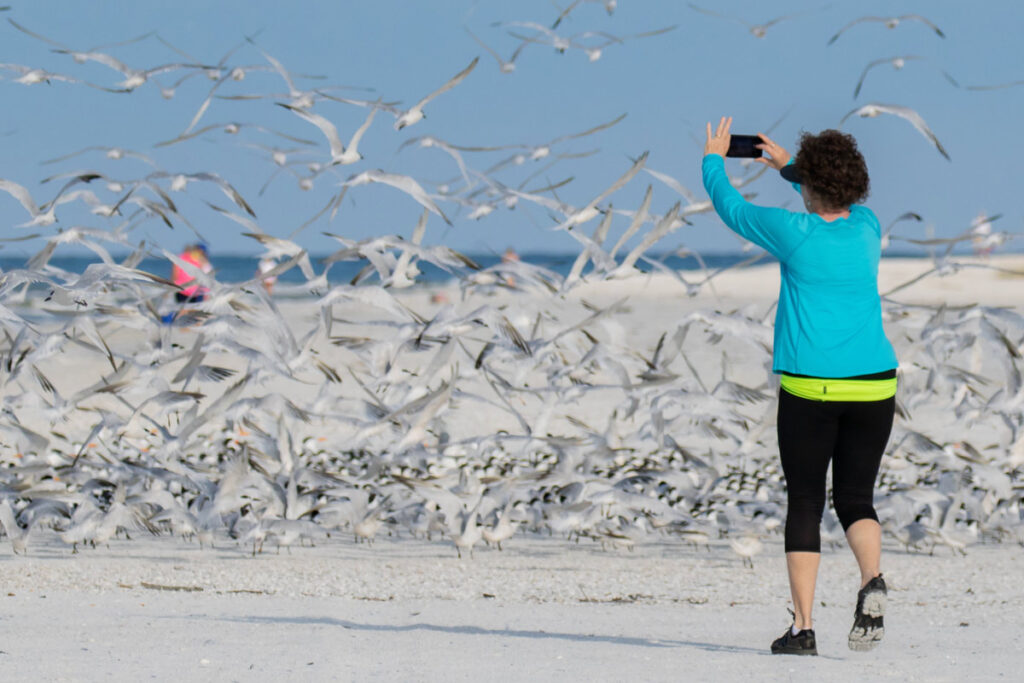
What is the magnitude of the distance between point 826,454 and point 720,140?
1.02 meters

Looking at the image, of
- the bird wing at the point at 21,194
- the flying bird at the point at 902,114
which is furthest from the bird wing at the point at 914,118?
A: the bird wing at the point at 21,194

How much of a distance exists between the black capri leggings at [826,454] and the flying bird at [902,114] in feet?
6.33

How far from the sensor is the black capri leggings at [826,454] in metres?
3.55

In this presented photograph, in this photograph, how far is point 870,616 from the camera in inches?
139

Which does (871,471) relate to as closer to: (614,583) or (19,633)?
(614,583)

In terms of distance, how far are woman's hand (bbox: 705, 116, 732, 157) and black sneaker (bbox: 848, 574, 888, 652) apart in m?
1.37

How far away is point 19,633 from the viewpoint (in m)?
3.94

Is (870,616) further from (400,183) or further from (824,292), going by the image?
(400,183)

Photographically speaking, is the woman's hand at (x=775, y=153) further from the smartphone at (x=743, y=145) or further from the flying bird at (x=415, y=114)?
the flying bird at (x=415, y=114)

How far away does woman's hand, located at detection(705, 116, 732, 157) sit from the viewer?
12.4 feet

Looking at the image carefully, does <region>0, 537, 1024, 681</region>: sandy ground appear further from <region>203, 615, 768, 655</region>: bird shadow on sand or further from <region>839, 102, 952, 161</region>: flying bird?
<region>839, 102, 952, 161</region>: flying bird

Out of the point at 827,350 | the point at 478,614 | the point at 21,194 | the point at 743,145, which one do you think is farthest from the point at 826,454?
the point at 21,194

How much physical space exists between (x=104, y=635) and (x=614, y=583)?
7.28 feet

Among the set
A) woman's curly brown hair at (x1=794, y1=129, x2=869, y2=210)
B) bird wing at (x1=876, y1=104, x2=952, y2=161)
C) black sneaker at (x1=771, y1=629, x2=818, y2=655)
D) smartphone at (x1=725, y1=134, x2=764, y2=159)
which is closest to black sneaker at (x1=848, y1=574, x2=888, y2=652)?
black sneaker at (x1=771, y1=629, x2=818, y2=655)
